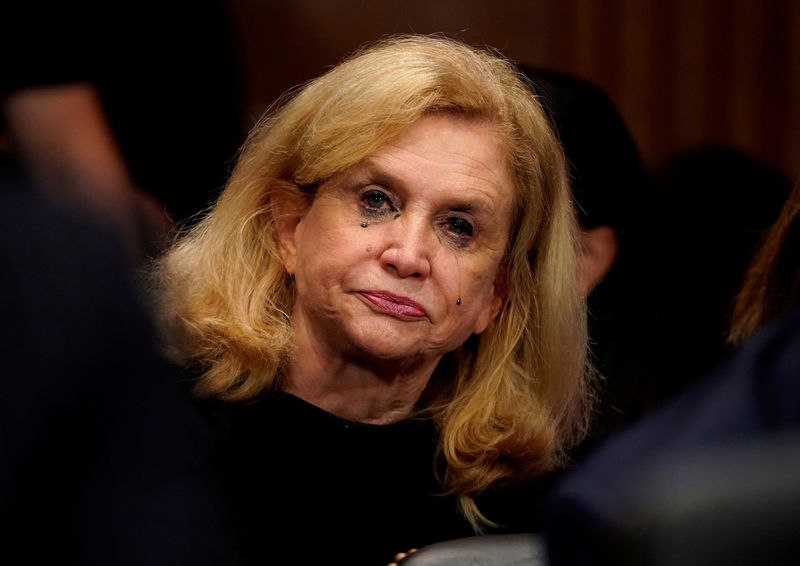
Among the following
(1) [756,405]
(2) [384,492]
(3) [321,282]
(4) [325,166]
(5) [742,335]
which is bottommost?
(2) [384,492]

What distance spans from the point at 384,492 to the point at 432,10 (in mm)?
780

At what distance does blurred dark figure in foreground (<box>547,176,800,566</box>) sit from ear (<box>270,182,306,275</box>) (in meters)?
1.03

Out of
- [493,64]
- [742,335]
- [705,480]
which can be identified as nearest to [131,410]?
[705,480]

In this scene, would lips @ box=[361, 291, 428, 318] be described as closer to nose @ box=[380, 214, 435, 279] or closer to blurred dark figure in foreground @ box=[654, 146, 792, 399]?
nose @ box=[380, 214, 435, 279]

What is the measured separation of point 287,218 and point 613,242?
22.9 inches

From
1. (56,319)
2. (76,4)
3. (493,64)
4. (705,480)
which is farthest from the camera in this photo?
(493,64)

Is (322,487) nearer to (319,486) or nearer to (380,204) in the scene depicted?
(319,486)

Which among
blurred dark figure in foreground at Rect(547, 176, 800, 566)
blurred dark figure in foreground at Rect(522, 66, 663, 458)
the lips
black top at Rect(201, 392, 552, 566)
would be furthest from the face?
blurred dark figure in foreground at Rect(547, 176, 800, 566)

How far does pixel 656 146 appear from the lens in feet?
6.55

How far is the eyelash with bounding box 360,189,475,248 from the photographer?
1.58 meters

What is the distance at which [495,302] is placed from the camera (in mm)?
1757

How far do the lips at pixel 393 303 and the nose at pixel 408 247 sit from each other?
32 mm

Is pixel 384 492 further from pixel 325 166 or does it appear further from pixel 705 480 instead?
pixel 705 480

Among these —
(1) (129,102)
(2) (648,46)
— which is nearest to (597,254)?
(2) (648,46)
